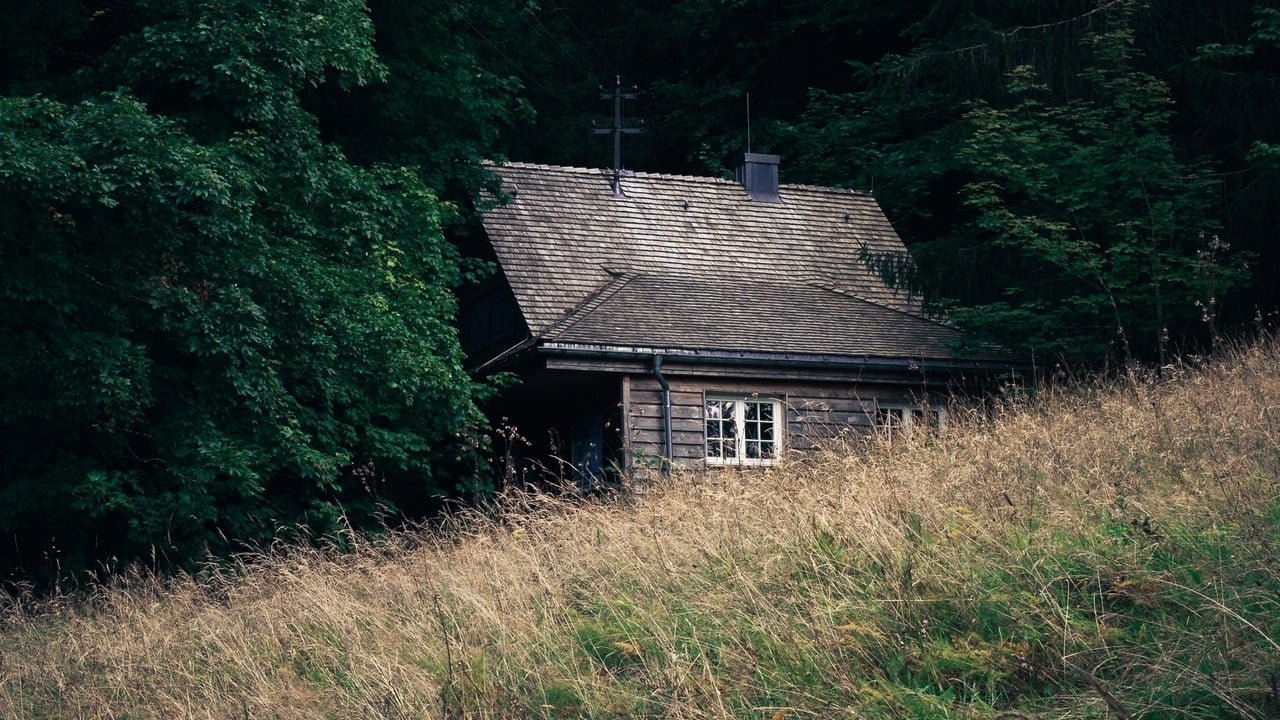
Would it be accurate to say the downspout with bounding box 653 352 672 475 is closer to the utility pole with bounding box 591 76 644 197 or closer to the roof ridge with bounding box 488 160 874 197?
the roof ridge with bounding box 488 160 874 197

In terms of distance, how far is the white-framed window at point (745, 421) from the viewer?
18.9 meters

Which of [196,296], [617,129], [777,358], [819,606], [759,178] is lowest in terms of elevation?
[819,606]

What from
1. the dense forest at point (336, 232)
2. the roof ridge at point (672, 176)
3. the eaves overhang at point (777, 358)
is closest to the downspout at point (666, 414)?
the eaves overhang at point (777, 358)

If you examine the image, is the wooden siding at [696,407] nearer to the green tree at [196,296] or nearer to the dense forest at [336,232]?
the dense forest at [336,232]

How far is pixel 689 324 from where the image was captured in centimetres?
1933

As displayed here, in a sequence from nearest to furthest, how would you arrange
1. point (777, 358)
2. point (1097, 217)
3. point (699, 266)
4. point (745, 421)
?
point (1097, 217) → point (777, 358) → point (745, 421) → point (699, 266)

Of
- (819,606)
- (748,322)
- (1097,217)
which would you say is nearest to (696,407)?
(748,322)

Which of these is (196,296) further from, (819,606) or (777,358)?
(819,606)

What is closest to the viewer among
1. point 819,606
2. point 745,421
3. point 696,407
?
point 819,606

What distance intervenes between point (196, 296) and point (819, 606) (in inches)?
369

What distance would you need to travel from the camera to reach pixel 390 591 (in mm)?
9453

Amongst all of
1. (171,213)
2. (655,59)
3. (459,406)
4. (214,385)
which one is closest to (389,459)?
(459,406)

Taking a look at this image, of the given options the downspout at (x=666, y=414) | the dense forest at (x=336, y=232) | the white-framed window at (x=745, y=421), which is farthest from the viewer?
the white-framed window at (x=745, y=421)

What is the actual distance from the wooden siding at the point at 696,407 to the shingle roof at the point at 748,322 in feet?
1.87
